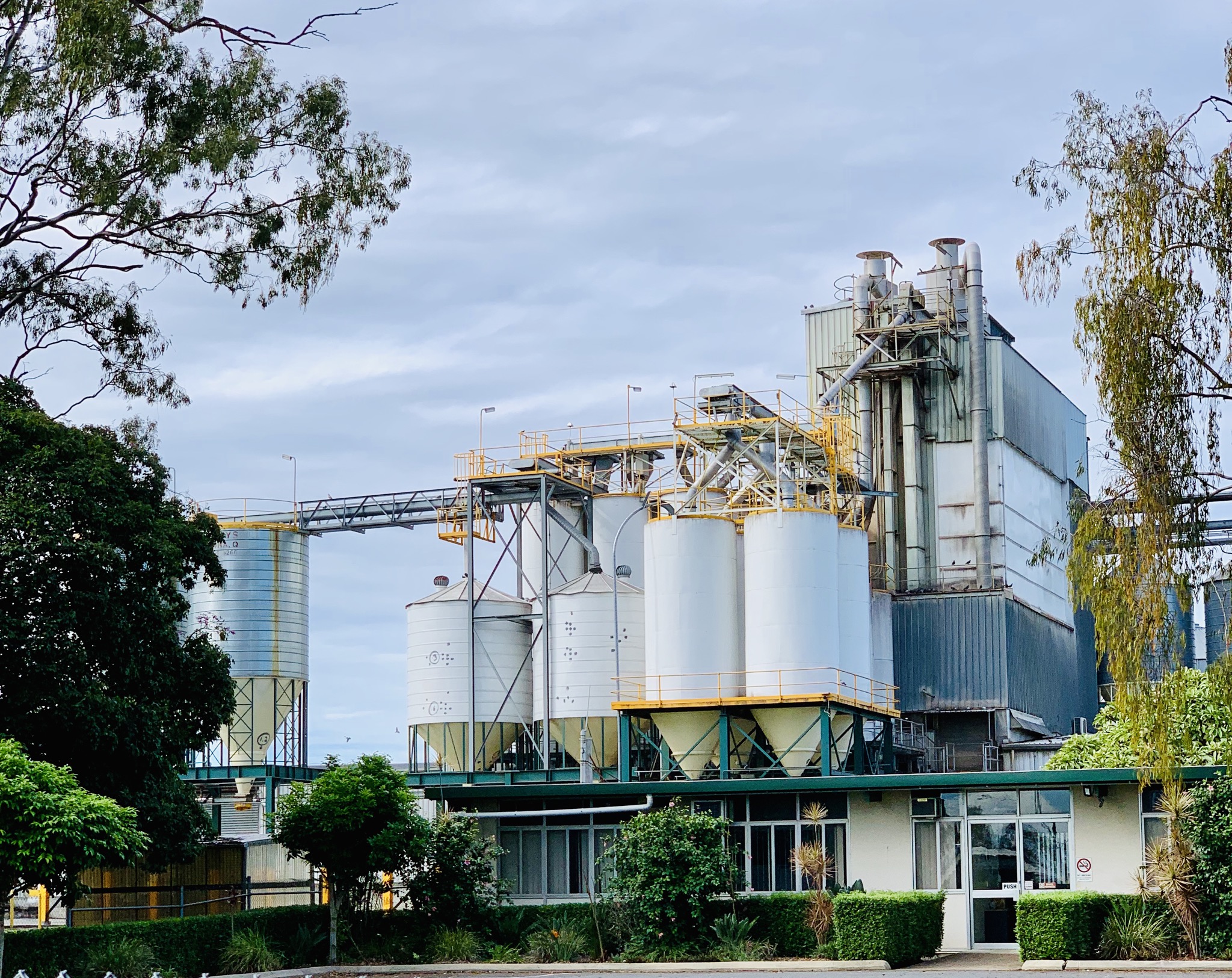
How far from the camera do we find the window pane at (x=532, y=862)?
34.9 meters

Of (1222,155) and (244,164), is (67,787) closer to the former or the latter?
(244,164)

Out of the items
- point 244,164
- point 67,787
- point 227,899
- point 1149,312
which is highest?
point 244,164

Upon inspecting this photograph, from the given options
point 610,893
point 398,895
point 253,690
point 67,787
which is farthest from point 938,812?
point 253,690

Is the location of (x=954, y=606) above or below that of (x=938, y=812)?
above

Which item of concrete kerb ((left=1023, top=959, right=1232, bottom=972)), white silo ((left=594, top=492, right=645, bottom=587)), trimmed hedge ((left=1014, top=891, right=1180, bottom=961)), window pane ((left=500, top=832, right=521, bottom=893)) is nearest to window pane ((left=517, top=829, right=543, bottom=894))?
window pane ((left=500, top=832, right=521, bottom=893))

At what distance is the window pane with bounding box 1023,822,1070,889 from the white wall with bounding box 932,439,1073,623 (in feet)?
65.6

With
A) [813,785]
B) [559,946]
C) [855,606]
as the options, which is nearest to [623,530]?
[855,606]

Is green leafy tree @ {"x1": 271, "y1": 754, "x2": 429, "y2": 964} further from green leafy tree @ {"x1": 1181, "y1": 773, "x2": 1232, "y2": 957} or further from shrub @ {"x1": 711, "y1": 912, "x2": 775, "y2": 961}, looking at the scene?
green leafy tree @ {"x1": 1181, "y1": 773, "x2": 1232, "y2": 957}

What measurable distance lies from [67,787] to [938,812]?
16750mm

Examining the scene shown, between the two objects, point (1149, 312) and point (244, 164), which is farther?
point (244, 164)

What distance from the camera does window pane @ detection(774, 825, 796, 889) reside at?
32906 millimetres

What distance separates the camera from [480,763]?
44.6 m

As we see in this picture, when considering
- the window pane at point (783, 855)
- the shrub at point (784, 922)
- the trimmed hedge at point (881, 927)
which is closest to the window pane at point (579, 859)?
the window pane at point (783, 855)

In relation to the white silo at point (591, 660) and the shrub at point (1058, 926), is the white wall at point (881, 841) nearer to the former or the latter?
the shrub at point (1058, 926)
